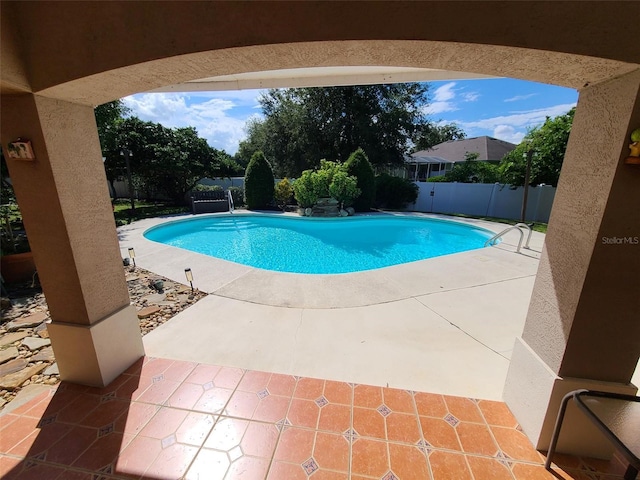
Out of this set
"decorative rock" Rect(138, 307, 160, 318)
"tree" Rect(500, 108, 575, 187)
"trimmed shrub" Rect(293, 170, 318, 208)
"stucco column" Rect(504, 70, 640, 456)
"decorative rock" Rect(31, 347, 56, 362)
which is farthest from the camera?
"trimmed shrub" Rect(293, 170, 318, 208)

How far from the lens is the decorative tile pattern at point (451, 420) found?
2.14 meters

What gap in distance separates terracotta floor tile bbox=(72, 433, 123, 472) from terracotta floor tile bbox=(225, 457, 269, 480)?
89 centimetres

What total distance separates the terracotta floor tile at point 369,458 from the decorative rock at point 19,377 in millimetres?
3357

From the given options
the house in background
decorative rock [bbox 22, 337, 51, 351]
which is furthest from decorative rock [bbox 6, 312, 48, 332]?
the house in background

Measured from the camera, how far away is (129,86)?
206 centimetres

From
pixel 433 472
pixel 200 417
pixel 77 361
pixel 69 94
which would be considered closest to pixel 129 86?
pixel 69 94

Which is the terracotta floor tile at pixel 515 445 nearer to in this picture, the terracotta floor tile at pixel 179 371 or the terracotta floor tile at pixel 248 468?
the terracotta floor tile at pixel 248 468

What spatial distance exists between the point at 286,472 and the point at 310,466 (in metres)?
0.17

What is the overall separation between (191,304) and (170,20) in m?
3.62

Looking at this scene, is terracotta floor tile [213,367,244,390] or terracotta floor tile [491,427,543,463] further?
terracotta floor tile [213,367,244,390]

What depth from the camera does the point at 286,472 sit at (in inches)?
70.4

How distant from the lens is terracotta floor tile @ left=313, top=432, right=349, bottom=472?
1.84 meters

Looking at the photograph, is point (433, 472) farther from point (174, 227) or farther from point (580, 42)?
point (174, 227)

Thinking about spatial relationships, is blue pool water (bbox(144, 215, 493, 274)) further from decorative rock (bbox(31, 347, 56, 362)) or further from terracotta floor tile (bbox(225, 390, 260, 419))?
terracotta floor tile (bbox(225, 390, 260, 419))
